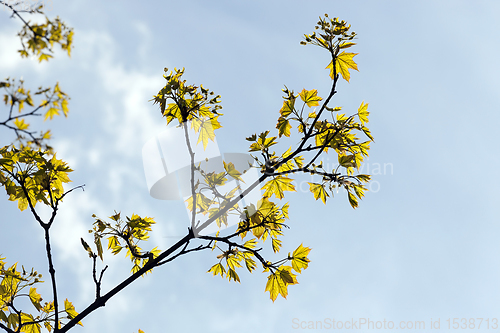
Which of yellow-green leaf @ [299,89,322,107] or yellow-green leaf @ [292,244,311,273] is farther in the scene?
yellow-green leaf @ [299,89,322,107]

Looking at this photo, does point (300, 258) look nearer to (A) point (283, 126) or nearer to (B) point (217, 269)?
(B) point (217, 269)

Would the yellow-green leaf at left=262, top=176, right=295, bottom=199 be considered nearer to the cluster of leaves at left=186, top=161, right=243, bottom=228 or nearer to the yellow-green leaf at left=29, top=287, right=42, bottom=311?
the cluster of leaves at left=186, top=161, right=243, bottom=228

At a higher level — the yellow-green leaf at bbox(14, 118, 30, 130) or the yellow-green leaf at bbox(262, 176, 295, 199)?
the yellow-green leaf at bbox(262, 176, 295, 199)

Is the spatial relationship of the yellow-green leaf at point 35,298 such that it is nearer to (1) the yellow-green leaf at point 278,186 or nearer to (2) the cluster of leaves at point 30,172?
(2) the cluster of leaves at point 30,172

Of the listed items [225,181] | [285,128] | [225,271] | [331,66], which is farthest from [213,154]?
[331,66]

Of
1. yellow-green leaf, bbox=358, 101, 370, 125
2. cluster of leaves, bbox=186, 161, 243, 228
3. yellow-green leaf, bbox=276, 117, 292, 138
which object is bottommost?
cluster of leaves, bbox=186, 161, 243, 228

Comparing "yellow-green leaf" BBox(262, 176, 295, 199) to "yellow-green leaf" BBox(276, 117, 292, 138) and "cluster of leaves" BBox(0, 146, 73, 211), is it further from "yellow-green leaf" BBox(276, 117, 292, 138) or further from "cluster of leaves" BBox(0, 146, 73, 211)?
"cluster of leaves" BBox(0, 146, 73, 211)

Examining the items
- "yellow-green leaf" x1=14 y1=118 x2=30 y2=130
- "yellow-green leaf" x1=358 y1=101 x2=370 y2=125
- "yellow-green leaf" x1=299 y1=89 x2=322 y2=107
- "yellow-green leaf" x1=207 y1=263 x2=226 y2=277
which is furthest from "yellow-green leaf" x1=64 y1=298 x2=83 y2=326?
"yellow-green leaf" x1=358 y1=101 x2=370 y2=125

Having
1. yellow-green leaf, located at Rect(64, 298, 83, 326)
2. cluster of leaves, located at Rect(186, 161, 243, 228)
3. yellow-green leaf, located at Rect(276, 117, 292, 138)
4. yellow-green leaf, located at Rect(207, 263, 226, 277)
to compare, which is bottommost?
yellow-green leaf, located at Rect(64, 298, 83, 326)

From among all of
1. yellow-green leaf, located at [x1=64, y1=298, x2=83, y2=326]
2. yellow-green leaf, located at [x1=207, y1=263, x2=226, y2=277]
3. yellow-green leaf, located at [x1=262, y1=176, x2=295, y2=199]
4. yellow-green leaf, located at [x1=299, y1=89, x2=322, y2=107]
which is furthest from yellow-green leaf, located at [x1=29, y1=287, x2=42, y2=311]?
yellow-green leaf, located at [x1=299, y1=89, x2=322, y2=107]

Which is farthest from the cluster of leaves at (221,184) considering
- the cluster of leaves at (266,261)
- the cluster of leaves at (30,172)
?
the cluster of leaves at (30,172)

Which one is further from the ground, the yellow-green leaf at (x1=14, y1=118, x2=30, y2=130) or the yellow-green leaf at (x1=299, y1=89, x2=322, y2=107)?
the yellow-green leaf at (x1=299, y1=89, x2=322, y2=107)

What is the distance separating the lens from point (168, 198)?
2.91 m

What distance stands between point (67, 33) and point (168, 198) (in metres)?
1.64
